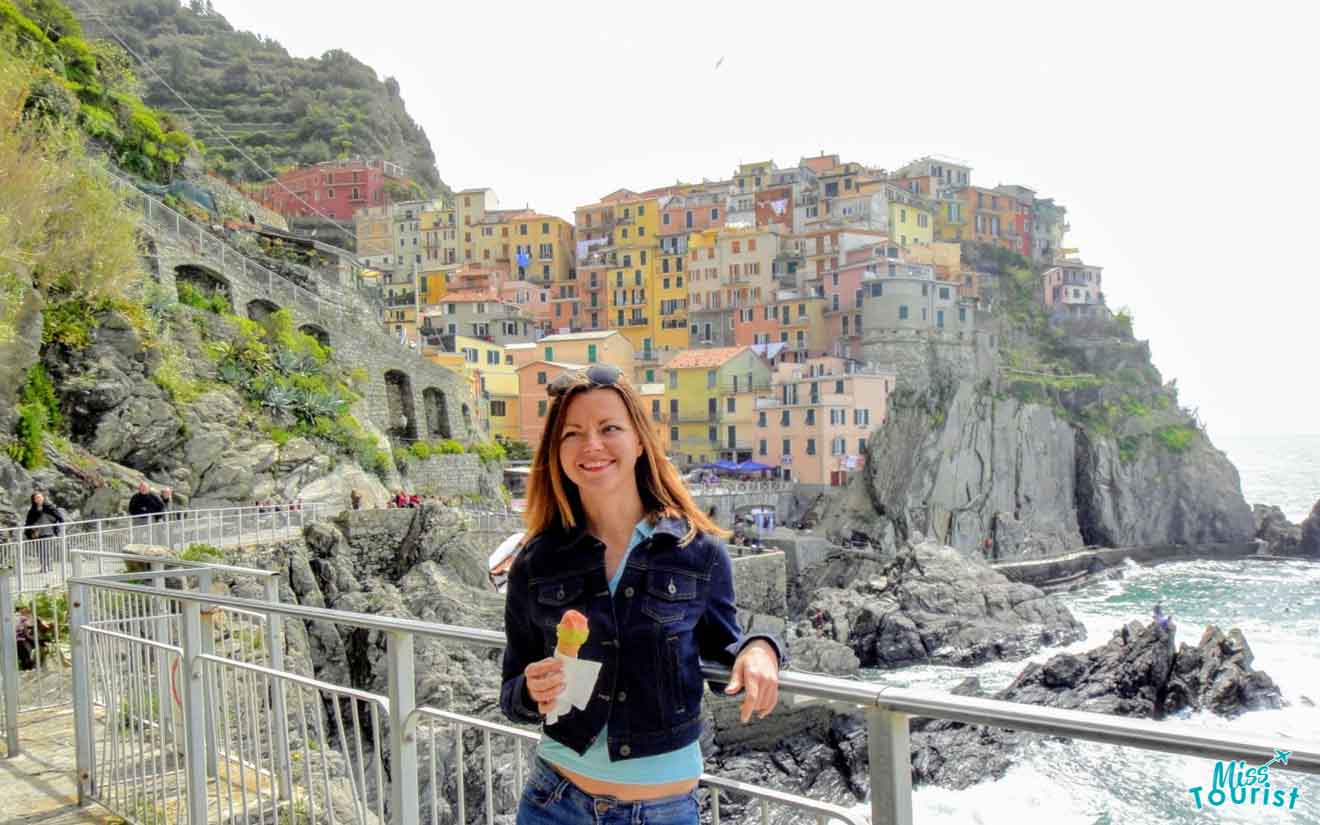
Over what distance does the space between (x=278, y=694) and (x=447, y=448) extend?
32383 mm

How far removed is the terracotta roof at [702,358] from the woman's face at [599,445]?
5336 centimetres

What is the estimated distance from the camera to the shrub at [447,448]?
116ft

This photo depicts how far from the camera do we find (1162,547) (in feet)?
188

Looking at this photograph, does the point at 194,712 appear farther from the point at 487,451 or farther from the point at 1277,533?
the point at 1277,533

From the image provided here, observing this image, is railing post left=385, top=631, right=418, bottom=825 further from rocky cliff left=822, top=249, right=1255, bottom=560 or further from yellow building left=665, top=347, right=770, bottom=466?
yellow building left=665, top=347, right=770, bottom=466

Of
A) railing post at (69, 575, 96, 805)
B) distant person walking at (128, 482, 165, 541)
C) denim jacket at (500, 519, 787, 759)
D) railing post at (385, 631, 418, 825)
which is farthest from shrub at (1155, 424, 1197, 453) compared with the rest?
denim jacket at (500, 519, 787, 759)

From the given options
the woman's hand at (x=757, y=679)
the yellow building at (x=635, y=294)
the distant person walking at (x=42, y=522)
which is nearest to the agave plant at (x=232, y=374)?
the distant person walking at (x=42, y=522)

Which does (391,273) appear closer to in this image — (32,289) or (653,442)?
(32,289)

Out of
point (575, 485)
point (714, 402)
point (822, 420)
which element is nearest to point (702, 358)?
point (714, 402)

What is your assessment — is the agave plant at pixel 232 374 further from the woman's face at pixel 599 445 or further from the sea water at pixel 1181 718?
the woman's face at pixel 599 445

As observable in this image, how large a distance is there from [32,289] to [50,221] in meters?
2.08

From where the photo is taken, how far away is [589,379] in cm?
261

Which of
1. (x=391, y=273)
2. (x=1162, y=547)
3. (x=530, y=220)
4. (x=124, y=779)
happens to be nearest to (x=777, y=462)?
(x=1162, y=547)

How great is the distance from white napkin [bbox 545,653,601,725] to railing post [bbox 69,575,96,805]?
3.84m
